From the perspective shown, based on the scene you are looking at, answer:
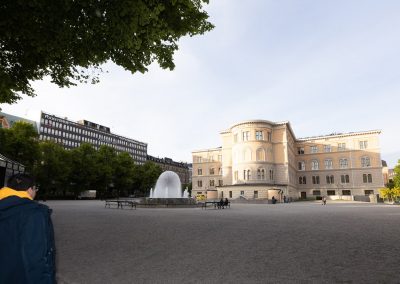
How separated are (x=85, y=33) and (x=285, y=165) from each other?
184 feet

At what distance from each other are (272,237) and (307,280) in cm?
503

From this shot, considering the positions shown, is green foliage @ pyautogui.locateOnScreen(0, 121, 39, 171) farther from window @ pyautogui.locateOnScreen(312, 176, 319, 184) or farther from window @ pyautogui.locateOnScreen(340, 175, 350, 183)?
window @ pyautogui.locateOnScreen(340, 175, 350, 183)

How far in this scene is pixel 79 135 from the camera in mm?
106000

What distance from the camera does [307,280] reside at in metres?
5.44

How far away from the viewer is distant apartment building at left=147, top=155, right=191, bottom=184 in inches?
5979

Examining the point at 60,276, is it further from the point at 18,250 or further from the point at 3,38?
the point at 3,38

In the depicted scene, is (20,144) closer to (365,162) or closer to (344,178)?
(344,178)

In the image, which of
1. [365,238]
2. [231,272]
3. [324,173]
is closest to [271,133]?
[324,173]

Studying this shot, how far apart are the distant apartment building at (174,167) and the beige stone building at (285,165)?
7059cm

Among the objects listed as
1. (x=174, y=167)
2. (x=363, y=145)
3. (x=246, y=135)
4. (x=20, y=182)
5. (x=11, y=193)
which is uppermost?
(x=174, y=167)

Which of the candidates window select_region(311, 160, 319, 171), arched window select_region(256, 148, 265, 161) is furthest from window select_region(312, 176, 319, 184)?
arched window select_region(256, 148, 265, 161)

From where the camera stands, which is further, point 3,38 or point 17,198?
point 3,38

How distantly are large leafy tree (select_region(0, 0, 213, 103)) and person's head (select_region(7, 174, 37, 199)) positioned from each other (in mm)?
6877

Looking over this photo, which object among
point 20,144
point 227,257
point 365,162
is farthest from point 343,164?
point 227,257
